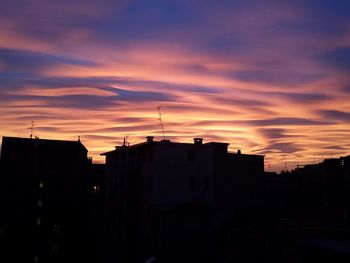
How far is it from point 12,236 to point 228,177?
111 feet

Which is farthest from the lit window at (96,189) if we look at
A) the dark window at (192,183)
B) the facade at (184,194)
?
the dark window at (192,183)

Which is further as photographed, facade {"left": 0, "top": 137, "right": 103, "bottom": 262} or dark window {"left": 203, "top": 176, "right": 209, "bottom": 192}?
facade {"left": 0, "top": 137, "right": 103, "bottom": 262}

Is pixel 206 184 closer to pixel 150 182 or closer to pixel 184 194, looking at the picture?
pixel 184 194

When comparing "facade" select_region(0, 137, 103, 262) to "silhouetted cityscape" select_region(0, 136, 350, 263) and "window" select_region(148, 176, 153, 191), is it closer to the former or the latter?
"silhouetted cityscape" select_region(0, 136, 350, 263)

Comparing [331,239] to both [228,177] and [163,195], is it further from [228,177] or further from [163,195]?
[163,195]

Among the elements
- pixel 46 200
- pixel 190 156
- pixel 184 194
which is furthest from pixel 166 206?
pixel 46 200

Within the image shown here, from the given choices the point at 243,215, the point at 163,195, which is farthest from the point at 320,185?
the point at 163,195

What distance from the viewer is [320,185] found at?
49438 millimetres

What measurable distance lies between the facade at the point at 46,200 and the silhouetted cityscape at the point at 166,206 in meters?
0.15

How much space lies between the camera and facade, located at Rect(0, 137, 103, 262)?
55.8 meters

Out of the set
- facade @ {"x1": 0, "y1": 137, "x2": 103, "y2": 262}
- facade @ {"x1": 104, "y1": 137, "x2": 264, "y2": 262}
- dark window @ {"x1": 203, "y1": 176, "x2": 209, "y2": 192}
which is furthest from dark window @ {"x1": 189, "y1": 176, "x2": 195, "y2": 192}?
facade @ {"x1": 0, "y1": 137, "x2": 103, "y2": 262}

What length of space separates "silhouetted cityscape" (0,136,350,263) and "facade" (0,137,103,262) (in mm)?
149

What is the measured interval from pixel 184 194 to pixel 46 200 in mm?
28364

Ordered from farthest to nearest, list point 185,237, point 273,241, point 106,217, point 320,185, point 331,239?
point 106,217 → point 320,185 → point 185,237 → point 273,241 → point 331,239
